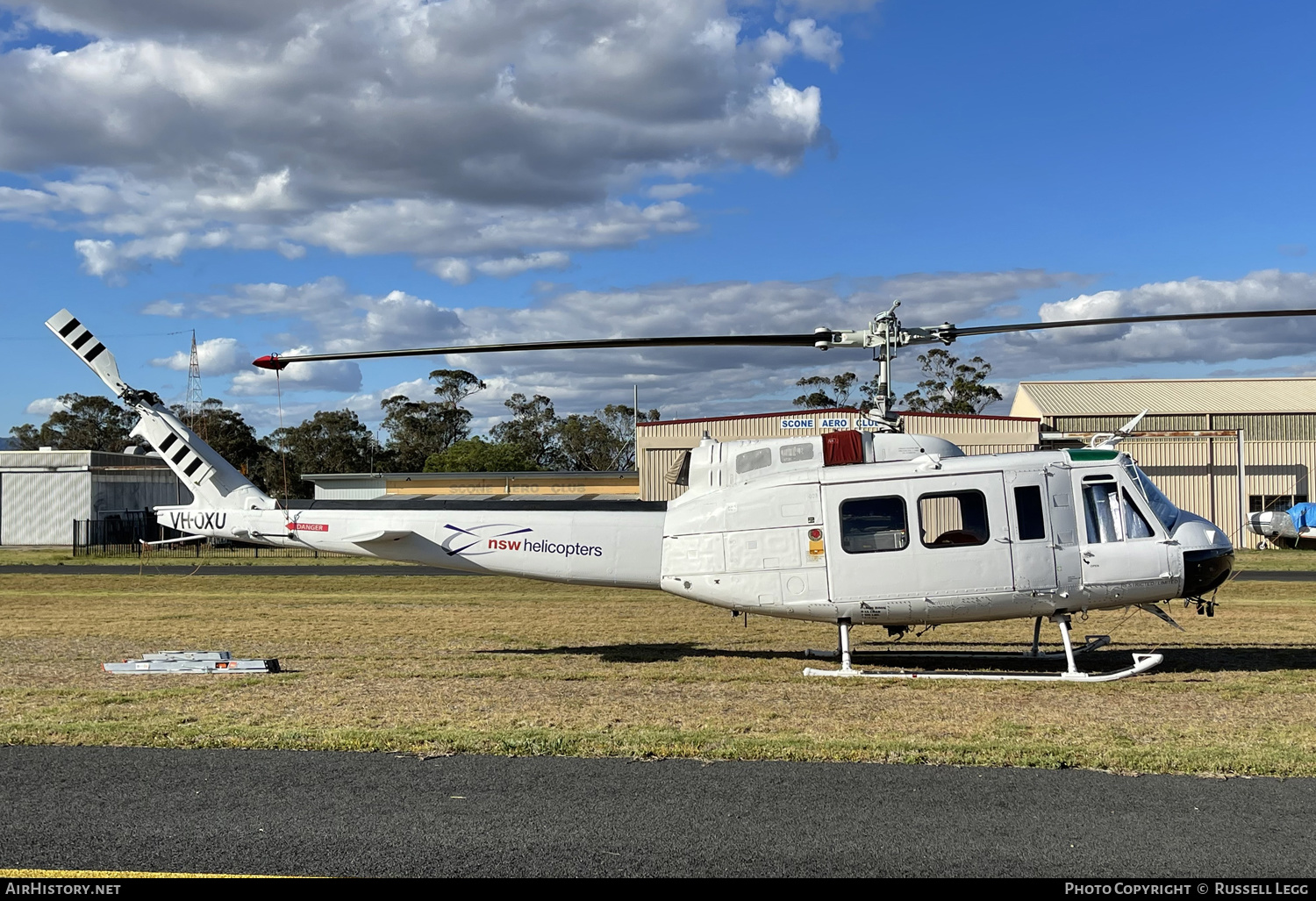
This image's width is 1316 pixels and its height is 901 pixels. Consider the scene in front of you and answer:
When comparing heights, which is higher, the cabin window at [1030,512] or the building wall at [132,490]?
the building wall at [132,490]

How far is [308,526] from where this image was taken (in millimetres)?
14109

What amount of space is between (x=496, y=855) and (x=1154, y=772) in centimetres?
503

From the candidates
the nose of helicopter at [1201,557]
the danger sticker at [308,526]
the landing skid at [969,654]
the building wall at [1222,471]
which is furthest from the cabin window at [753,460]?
the building wall at [1222,471]

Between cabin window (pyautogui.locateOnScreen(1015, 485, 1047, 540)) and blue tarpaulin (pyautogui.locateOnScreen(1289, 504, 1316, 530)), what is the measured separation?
3791 cm

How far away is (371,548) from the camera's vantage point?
45.6 ft

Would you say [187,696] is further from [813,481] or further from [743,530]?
[813,481]

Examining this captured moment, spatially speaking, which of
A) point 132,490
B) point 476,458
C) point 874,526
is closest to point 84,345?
point 874,526

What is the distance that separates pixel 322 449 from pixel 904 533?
267 ft

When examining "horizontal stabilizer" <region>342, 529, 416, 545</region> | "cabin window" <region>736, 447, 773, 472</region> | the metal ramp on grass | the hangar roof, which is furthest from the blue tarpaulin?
the metal ramp on grass

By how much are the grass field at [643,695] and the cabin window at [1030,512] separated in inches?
71.3

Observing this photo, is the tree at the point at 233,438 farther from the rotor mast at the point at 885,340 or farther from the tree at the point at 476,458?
the rotor mast at the point at 885,340

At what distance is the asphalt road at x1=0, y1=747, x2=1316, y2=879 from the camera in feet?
18.7

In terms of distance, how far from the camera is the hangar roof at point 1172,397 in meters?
55.2
